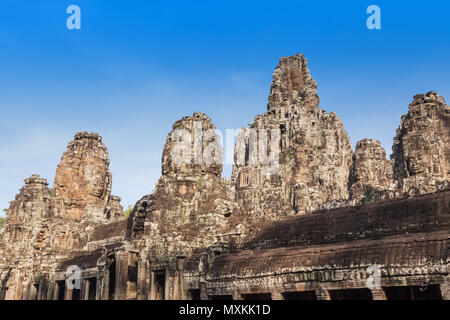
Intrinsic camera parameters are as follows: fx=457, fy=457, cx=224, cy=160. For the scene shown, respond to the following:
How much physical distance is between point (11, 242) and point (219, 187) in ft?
69.5

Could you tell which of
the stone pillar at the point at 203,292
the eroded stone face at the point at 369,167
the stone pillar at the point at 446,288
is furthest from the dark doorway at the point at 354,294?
the eroded stone face at the point at 369,167

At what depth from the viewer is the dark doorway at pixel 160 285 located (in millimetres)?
20825

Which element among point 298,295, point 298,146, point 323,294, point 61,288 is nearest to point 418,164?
point 298,295

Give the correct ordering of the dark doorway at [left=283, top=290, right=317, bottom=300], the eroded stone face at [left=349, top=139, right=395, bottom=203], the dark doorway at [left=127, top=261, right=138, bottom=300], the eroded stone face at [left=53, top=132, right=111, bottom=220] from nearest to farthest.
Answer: the dark doorway at [left=283, top=290, right=317, bottom=300], the dark doorway at [left=127, top=261, right=138, bottom=300], the eroded stone face at [left=53, top=132, right=111, bottom=220], the eroded stone face at [left=349, top=139, right=395, bottom=203]

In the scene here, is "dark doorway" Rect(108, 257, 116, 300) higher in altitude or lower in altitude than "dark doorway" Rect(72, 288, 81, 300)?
higher

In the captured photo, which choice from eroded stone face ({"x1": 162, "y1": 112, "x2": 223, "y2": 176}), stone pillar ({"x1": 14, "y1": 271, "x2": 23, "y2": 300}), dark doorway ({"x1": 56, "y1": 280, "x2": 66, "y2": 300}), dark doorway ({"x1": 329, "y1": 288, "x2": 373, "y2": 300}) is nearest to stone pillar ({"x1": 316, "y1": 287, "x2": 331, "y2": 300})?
dark doorway ({"x1": 329, "y1": 288, "x2": 373, "y2": 300})

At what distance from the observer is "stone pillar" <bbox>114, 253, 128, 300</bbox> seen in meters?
21.6

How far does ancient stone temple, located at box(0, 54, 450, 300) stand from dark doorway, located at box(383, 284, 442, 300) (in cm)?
4

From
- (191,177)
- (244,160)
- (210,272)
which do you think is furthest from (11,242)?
(244,160)

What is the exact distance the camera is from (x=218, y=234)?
21969mm

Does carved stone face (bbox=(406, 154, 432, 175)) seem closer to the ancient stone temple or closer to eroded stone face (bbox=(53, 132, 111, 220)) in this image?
the ancient stone temple

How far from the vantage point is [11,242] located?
1447 inches
